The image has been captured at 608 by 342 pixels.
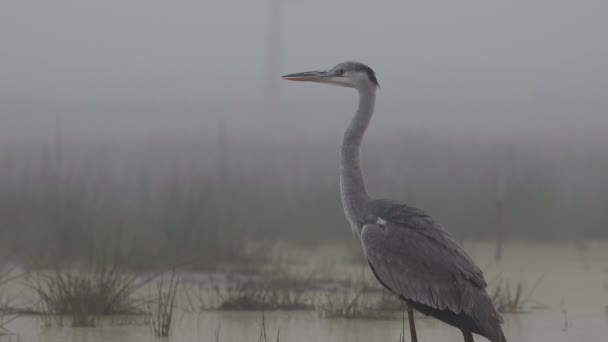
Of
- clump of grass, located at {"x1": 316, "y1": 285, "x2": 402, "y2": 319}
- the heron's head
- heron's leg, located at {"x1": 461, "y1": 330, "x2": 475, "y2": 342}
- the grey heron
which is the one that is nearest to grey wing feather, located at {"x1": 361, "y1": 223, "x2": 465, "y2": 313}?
the grey heron

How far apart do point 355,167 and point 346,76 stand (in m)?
Answer: 0.75

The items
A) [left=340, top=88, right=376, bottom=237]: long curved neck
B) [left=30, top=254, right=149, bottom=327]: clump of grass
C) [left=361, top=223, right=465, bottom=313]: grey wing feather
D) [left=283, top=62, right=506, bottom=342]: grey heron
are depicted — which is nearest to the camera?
[left=283, top=62, right=506, bottom=342]: grey heron

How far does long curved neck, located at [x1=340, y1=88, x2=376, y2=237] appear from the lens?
6.03 metres

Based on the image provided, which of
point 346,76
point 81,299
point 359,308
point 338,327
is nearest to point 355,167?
point 346,76

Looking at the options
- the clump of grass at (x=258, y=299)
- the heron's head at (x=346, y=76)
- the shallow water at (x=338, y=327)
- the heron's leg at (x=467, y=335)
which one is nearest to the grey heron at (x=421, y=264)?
the heron's leg at (x=467, y=335)

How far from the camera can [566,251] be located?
12930 millimetres

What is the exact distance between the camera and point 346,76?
659cm

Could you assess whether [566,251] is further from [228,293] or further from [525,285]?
[228,293]

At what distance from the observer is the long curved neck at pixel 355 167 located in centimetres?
603

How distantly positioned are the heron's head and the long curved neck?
73 millimetres

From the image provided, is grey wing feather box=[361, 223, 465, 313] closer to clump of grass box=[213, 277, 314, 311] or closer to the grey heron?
the grey heron

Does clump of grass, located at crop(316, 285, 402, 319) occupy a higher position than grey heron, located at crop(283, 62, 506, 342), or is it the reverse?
grey heron, located at crop(283, 62, 506, 342)

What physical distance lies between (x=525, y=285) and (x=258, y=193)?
497 centimetres

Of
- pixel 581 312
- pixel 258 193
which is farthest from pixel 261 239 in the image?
pixel 581 312
